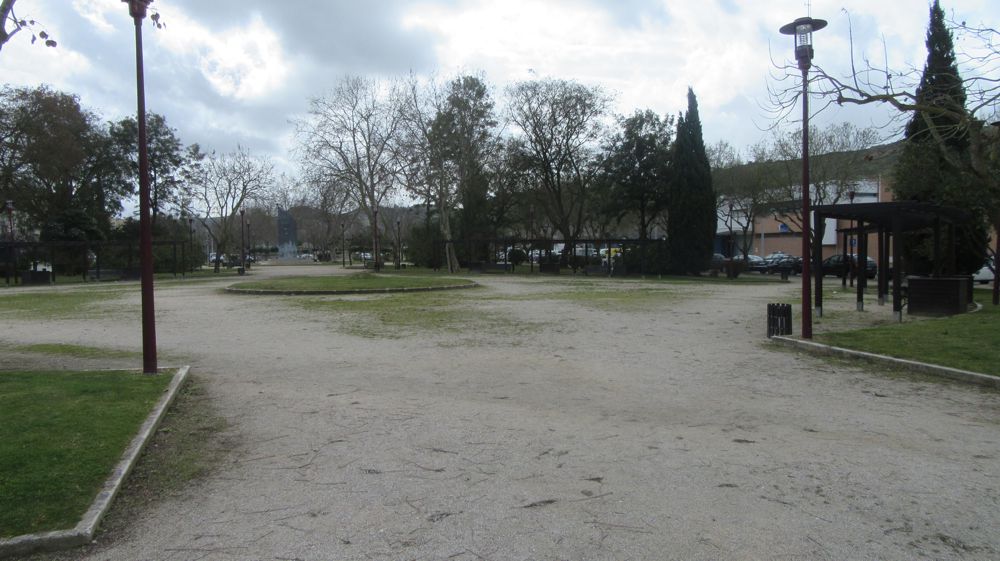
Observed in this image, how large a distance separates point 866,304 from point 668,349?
10.9 m

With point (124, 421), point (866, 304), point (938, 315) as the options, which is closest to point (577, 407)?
point (124, 421)

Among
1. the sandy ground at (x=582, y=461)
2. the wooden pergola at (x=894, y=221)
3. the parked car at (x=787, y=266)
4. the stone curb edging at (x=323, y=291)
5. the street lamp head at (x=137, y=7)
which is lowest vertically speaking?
the sandy ground at (x=582, y=461)

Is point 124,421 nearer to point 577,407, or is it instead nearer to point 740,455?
point 577,407

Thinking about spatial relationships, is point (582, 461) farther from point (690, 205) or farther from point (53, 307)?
point (690, 205)

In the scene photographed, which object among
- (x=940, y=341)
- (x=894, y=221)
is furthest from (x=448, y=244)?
(x=940, y=341)

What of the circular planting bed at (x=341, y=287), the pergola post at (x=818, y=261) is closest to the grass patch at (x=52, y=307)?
the circular planting bed at (x=341, y=287)

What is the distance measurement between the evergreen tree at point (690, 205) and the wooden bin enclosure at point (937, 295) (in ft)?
82.9

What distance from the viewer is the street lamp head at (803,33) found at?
10359mm

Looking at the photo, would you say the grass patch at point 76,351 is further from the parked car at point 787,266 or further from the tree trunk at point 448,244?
the parked car at point 787,266

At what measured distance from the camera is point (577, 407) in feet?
22.0

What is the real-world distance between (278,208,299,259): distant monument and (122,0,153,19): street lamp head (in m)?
97.9

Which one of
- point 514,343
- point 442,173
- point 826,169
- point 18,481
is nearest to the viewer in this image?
point 18,481

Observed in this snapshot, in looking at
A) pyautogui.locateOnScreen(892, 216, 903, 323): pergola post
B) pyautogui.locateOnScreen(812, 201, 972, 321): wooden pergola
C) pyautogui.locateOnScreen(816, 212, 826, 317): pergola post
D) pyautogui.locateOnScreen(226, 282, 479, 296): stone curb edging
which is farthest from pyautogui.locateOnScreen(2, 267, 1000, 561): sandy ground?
pyautogui.locateOnScreen(226, 282, 479, 296): stone curb edging

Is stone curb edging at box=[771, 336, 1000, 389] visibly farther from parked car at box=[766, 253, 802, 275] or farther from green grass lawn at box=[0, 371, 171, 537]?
parked car at box=[766, 253, 802, 275]
